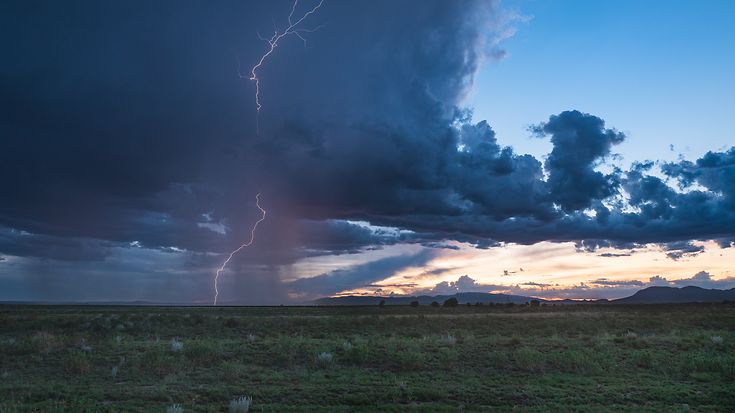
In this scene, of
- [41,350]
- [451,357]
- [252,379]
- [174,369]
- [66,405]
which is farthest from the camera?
[41,350]

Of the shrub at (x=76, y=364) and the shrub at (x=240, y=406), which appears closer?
the shrub at (x=240, y=406)

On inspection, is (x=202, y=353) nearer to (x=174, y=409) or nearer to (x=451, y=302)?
(x=174, y=409)

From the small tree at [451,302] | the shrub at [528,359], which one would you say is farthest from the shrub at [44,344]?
the small tree at [451,302]

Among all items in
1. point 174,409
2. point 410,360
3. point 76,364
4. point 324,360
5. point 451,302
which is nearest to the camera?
point 174,409

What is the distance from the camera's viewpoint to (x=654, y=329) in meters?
38.5

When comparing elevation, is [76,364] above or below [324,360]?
above

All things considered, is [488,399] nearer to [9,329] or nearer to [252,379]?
[252,379]

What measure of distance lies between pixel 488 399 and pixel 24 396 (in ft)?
45.8


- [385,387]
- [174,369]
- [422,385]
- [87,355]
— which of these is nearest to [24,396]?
[174,369]

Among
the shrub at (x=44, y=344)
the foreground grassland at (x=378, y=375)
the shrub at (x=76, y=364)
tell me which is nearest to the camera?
the foreground grassland at (x=378, y=375)

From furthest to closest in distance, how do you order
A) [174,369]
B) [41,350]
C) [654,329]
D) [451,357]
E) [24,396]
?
[654,329] < [41,350] < [451,357] < [174,369] < [24,396]

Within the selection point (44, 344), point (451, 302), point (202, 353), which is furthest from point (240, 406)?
point (451, 302)

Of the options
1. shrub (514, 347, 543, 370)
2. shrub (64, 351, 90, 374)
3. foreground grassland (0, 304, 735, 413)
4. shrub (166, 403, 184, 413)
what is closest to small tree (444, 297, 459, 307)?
foreground grassland (0, 304, 735, 413)

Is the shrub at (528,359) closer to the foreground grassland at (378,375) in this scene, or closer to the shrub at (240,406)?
the foreground grassland at (378,375)
